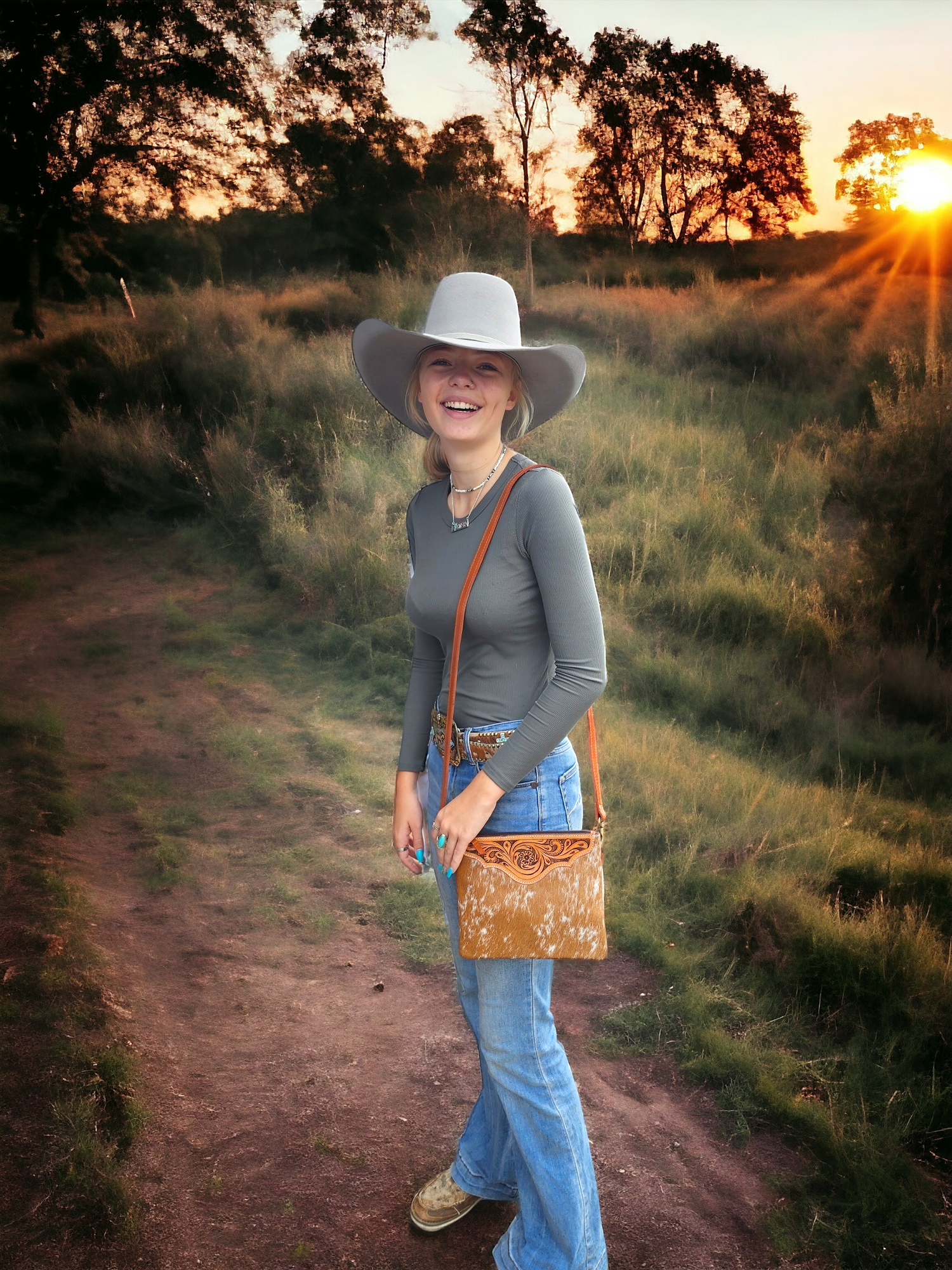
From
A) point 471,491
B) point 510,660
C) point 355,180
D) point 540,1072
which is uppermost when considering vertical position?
point 355,180

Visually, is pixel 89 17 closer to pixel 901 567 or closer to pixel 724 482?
pixel 724 482

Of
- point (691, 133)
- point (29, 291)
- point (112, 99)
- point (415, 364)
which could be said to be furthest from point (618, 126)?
point (415, 364)

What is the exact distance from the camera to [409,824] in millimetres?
1887

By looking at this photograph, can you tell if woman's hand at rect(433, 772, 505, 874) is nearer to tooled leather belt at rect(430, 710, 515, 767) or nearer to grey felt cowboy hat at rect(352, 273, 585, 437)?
tooled leather belt at rect(430, 710, 515, 767)

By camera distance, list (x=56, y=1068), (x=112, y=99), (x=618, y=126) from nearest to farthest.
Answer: (x=56, y=1068), (x=112, y=99), (x=618, y=126)

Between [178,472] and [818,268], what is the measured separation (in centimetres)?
1085

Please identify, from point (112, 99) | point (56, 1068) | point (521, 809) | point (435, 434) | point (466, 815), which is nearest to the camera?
point (466, 815)

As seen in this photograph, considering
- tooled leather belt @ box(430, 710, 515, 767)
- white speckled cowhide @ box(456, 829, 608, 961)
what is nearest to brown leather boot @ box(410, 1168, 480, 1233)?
white speckled cowhide @ box(456, 829, 608, 961)

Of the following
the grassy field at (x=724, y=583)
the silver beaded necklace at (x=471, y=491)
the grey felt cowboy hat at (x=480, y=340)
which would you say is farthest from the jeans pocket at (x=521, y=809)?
the grassy field at (x=724, y=583)

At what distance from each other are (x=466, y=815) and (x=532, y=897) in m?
0.20

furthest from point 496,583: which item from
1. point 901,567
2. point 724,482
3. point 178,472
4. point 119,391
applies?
point 119,391

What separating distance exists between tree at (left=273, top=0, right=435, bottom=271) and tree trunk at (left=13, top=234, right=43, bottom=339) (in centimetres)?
310

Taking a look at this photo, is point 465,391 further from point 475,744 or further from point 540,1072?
point 540,1072

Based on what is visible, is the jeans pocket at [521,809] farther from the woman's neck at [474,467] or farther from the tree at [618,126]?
the tree at [618,126]
